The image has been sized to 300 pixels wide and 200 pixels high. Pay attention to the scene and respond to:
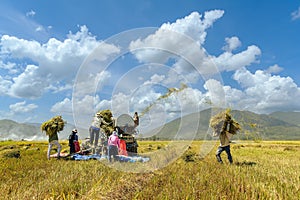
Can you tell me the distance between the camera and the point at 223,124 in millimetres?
10438

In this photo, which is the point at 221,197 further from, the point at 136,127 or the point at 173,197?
the point at 136,127

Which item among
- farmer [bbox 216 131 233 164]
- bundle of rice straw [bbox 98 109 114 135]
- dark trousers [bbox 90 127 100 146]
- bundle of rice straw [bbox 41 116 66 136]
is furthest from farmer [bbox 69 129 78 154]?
farmer [bbox 216 131 233 164]

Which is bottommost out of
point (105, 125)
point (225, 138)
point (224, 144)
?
point (224, 144)

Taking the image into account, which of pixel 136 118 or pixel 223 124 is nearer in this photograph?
pixel 223 124

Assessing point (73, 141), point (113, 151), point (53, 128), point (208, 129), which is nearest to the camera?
point (208, 129)

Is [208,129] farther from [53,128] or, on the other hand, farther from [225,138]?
[53,128]

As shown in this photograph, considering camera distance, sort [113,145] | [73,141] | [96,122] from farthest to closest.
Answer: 1. [73,141]
2. [96,122]
3. [113,145]

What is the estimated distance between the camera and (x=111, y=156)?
11578 mm

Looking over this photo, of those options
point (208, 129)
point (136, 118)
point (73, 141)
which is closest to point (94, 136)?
point (73, 141)

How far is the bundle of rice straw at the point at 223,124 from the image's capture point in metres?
10.4

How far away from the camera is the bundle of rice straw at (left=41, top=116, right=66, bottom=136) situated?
13.2 metres

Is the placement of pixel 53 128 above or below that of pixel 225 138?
above

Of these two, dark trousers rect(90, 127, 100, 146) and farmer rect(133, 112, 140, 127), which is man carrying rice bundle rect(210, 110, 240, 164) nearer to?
farmer rect(133, 112, 140, 127)

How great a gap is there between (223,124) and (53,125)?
907 cm
